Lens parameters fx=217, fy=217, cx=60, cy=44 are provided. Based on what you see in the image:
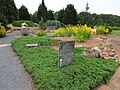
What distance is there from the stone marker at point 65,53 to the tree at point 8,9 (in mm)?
14312

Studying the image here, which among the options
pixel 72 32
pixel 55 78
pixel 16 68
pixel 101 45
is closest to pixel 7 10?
pixel 72 32

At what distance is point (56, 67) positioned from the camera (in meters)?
5.09

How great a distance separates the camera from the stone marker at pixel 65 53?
5059 millimetres

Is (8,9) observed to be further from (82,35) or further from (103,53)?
(103,53)

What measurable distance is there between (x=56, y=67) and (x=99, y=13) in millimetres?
21436

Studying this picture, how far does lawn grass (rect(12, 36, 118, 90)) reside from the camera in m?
4.34

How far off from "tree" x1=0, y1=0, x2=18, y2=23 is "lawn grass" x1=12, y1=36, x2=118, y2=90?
12943 mm

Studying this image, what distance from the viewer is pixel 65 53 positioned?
5.25 m

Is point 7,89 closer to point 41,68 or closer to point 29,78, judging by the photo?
point 29,78

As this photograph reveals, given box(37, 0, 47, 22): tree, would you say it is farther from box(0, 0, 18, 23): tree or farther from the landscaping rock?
the landscaping rock

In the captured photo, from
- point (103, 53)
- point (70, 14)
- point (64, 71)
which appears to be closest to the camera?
point (64, 71)

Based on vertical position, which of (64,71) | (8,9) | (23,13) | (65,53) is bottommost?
(64,71)

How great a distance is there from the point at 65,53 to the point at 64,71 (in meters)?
0.58

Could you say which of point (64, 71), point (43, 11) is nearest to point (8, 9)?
point (43, 11)
